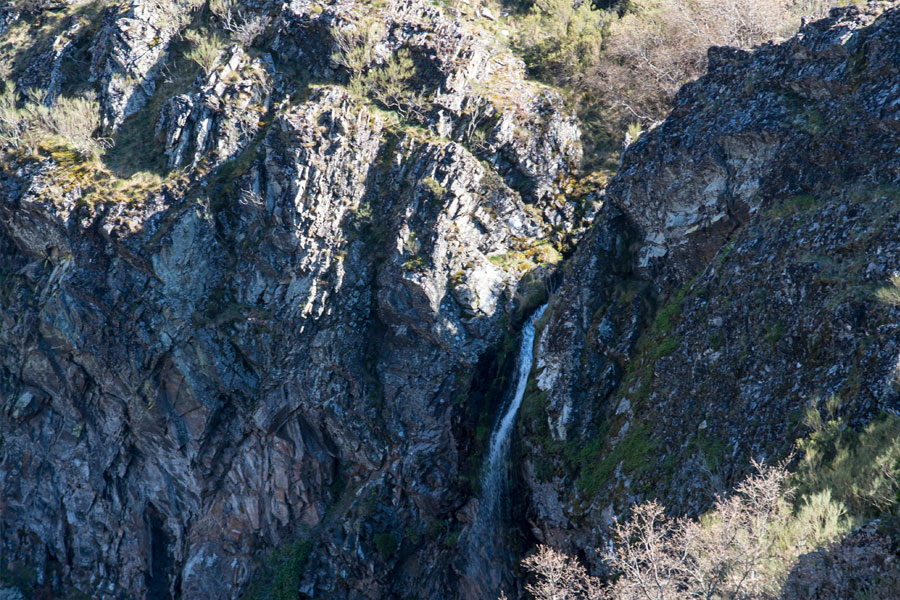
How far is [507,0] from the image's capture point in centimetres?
3111

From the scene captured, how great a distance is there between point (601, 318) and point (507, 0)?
1906cm

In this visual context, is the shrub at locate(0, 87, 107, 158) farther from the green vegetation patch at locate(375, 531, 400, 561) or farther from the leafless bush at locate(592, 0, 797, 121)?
the leafless bush at locate(592, 0, 797, 121)

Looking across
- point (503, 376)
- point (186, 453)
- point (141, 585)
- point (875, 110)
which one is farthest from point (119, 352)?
point (875, 110)

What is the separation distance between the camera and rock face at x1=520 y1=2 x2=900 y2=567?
41.3 feet

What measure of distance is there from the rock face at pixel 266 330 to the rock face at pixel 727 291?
12.9 ft

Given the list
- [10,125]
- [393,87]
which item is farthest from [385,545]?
[10,125]

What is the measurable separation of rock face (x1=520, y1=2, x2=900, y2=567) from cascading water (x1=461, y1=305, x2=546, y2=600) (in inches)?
47.7

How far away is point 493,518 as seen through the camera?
1967 centimetres

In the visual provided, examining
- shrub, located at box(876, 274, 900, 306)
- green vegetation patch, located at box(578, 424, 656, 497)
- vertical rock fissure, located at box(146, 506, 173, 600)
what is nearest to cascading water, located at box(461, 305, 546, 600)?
green vegetation patch, located at box(578, 424, 656, 497)

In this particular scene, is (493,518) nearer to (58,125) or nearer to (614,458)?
(614,458)

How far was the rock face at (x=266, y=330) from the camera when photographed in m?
21.7

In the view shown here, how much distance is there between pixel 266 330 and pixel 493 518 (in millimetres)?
9562

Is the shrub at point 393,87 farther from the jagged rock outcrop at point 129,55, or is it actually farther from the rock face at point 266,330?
the jagged rock outcrop at point 129,55

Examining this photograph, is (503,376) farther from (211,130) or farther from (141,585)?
(141,585)
